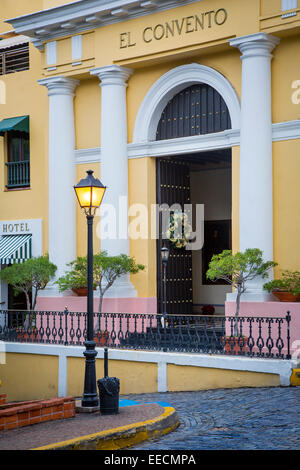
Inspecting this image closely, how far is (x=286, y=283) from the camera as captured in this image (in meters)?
15.3

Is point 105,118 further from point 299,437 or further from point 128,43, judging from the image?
point 299,437

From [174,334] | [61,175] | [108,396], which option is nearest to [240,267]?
[174,334]

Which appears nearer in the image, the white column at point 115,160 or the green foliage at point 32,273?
the white column at point 115,160

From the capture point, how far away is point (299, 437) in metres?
9.16

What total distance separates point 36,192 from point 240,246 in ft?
23.4

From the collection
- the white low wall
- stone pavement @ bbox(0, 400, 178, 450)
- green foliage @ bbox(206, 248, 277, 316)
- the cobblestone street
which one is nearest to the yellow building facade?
green foliage @ bbox(206, 248, 277, 316)

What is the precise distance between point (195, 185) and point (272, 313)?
8143 mm

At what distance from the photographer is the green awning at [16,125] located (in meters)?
20.8

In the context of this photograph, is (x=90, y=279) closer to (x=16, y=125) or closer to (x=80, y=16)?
(x=80, y=16)

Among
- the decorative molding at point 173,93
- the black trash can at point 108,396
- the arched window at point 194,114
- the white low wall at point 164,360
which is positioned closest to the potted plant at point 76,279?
the white low wall at point 164,360

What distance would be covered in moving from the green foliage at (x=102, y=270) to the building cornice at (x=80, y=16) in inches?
227

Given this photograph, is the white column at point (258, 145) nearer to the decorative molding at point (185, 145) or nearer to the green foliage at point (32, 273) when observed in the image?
the decorative molding at point (185, 145)

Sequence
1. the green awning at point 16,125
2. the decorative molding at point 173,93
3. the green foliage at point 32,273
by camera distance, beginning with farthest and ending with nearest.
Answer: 1. the green awning at point 16,125
2. the green foliage at point 32,273
3. the decorative molding at point 173,93
